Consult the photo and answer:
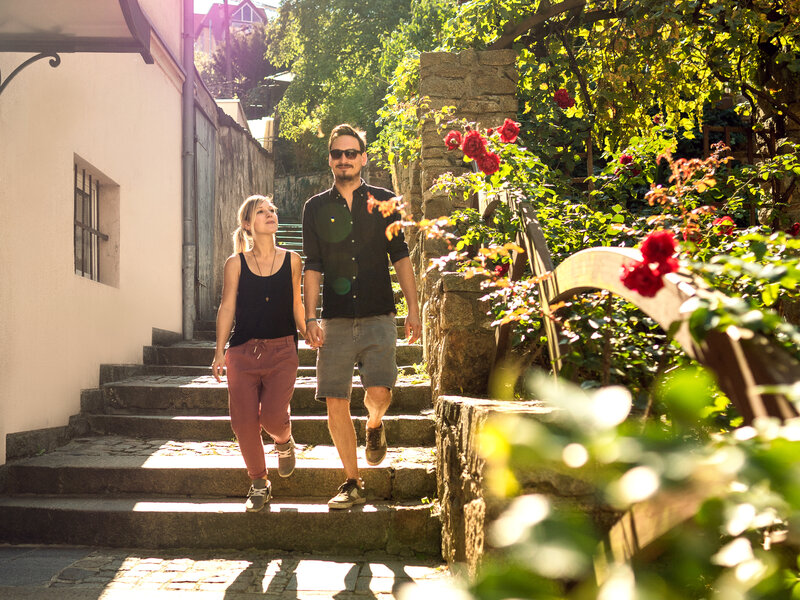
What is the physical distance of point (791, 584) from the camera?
4.11 feet

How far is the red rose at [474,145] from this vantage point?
4.09m

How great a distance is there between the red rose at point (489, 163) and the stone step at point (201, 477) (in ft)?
5.32

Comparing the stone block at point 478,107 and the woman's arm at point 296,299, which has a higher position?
the stone block at point 478,107

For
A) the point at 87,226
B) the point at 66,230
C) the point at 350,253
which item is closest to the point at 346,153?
the point at 350,253

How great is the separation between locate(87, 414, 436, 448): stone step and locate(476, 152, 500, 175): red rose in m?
1.76

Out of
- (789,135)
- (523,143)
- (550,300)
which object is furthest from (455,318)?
(789,135)

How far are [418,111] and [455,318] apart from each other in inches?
88.9

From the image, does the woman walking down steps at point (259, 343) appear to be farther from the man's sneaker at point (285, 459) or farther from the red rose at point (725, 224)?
the red rose at point (725, 224)

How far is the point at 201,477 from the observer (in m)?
4.65

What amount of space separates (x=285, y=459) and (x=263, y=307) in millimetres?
809

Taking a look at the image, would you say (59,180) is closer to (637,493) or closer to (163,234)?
(163,234)

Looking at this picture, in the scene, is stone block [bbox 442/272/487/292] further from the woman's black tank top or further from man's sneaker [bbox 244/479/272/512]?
man's sneaker [bbox 244/479/272/512]

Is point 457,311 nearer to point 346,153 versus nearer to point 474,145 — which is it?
point 474,145

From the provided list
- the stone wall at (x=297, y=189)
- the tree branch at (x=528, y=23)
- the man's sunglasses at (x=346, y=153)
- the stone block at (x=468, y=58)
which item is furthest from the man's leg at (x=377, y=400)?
the stone wall at (x=297, y=189)
